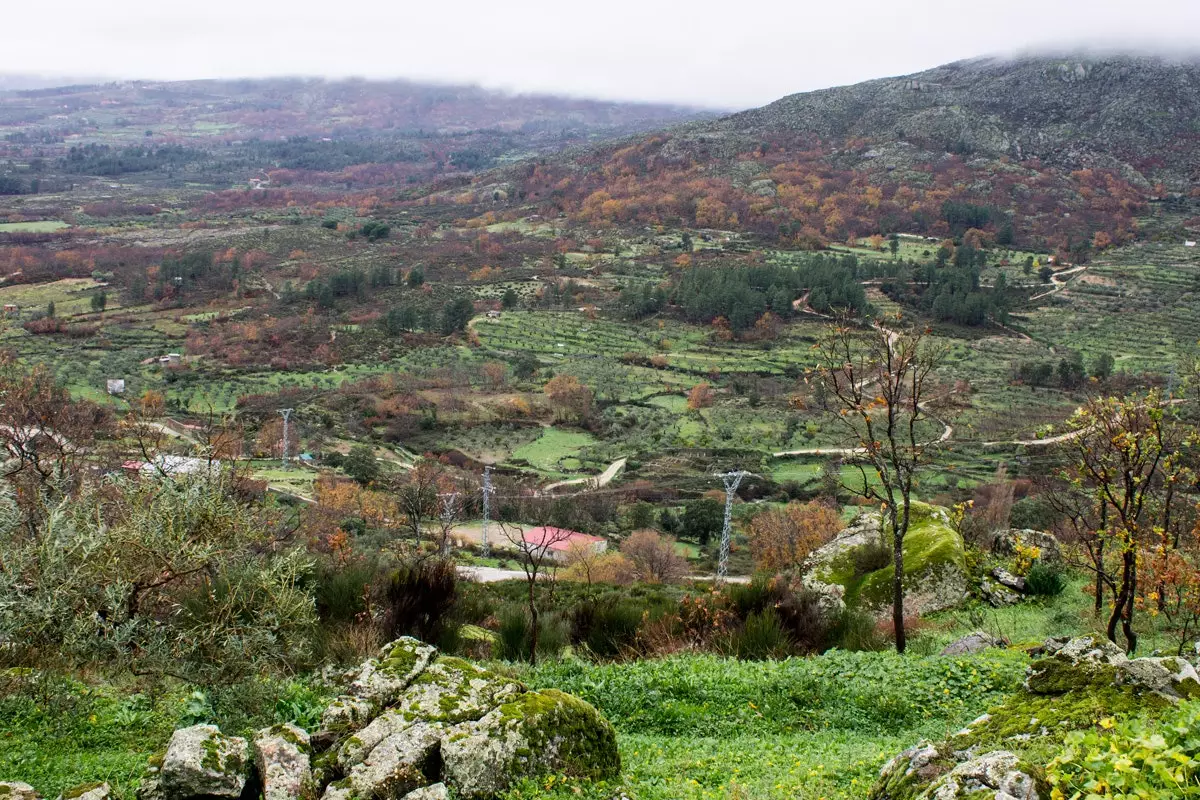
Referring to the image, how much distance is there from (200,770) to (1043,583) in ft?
42.8

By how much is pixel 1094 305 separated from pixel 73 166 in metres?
164

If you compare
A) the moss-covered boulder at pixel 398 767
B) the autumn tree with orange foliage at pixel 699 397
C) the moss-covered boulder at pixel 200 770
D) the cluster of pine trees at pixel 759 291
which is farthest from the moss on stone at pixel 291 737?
the cluster of pine trees at pixel 759 291

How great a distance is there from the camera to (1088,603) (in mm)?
12625

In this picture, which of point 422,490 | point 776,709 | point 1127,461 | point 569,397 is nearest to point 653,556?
point 422,490

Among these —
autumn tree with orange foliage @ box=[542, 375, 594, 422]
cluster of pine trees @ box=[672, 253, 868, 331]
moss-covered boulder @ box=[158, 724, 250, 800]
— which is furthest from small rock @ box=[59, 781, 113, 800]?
cluster of pine trees @ box=[672, 253, 868, 331]

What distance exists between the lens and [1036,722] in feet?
16.4

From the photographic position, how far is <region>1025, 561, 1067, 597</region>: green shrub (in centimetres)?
1359

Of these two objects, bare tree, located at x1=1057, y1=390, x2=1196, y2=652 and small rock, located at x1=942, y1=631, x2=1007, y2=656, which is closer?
bare tree, located at x1=1057, y1=390, x2=1196, y2=652

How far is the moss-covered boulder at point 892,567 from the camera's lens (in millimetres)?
13359


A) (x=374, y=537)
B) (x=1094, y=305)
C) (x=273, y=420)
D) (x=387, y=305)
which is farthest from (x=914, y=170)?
(x=374, y=537)

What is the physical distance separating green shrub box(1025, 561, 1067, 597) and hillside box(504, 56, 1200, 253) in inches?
3394

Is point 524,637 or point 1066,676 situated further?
point 524,637

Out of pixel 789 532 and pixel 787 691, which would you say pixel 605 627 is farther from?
pixel 789 532

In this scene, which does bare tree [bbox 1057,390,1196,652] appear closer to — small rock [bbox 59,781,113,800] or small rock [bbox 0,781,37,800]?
small rock [bbox 59,781,113,800]
